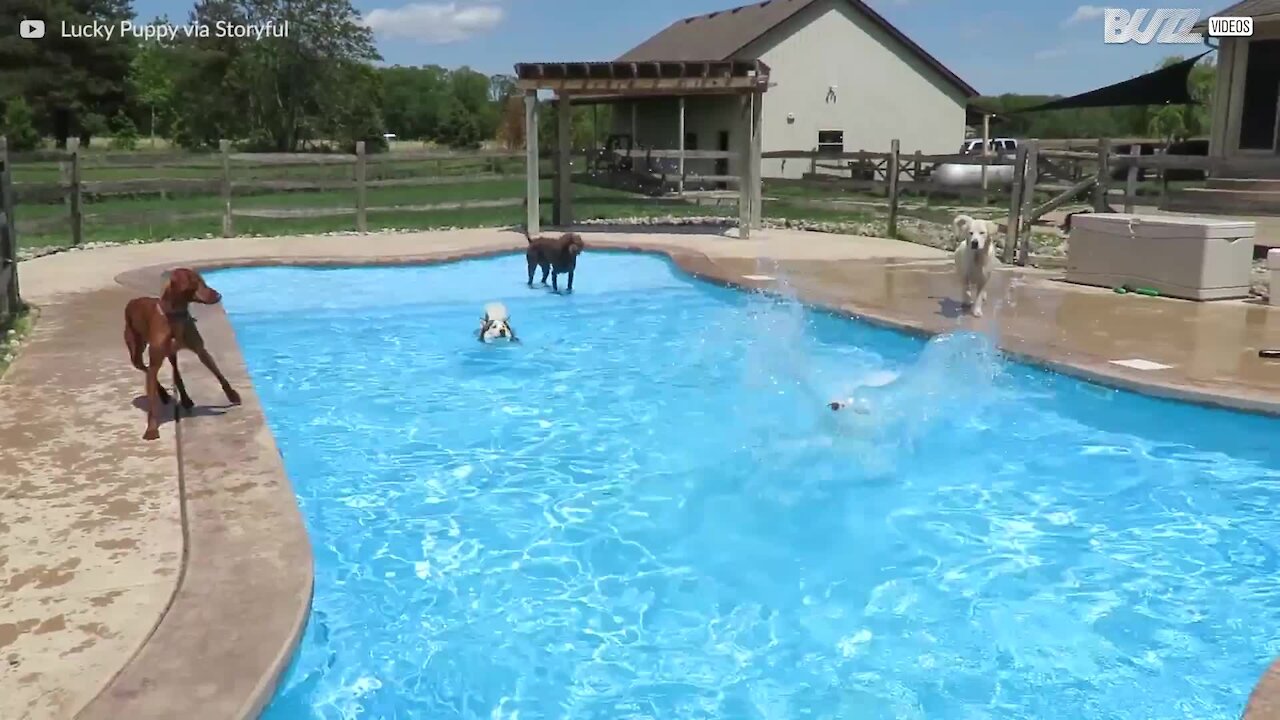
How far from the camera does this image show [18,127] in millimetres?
35531

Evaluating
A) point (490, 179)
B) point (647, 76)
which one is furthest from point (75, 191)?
point (647, 76)

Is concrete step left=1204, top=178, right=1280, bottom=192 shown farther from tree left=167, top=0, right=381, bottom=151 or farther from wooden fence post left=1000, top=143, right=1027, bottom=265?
A: tree left=167, top=0, right=381, bottom=151

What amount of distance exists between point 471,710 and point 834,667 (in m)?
1.38

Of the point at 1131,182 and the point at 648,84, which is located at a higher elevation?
the point at 648,84

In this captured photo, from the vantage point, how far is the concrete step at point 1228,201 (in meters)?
12.6

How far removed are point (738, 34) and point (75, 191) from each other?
63.2 feet

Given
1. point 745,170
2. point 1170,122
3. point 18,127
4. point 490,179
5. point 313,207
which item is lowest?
point 313,207

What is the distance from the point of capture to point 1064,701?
3734 mm

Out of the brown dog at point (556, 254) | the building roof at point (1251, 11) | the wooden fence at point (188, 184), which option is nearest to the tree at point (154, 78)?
the wooden fence at point (188, 184)

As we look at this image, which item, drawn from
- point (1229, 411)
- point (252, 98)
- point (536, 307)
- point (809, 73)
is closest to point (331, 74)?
point (252, 98)

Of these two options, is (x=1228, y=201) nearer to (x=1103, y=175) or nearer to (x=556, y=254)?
(x=1103, y=175)

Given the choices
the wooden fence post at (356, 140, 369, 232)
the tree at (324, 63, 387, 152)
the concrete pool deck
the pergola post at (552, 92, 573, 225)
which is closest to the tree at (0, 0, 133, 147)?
the tree at (324, 63, 387, 152)

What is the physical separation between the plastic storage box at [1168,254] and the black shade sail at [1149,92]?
45.4 feet

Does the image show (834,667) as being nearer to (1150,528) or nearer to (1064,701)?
(1064,701)
